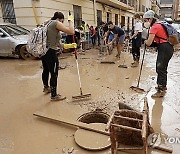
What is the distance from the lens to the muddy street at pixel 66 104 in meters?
2.87

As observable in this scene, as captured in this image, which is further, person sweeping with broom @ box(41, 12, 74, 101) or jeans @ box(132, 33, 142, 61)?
jeans @ box(132, 33, 142, 61)

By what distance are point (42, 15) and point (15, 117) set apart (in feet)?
23.4

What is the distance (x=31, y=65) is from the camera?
7812mm

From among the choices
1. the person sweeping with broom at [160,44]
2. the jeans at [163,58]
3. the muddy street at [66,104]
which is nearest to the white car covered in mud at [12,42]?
the muddy street at [66,104]

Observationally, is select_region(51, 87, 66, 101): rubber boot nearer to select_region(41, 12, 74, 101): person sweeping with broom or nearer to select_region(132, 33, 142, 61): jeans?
select_region(41, 12, 74, 101): person sweeping with broom

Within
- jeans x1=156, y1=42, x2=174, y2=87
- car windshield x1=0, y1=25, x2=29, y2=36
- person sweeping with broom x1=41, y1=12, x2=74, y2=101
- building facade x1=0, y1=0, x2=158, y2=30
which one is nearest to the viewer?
person sweeping with broom x1=41, y1=12, x2=74, y2=101

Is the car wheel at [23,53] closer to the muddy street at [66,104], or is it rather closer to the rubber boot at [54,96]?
the muddy street at [66,104]

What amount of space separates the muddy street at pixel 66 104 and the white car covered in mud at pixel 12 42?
1804mm

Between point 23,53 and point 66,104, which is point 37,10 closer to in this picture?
point 23,53

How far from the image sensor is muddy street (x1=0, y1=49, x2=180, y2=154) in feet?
9.41

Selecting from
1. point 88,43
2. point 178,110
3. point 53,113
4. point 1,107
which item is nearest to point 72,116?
point 53,113

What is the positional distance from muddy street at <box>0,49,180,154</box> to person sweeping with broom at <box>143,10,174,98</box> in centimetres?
32

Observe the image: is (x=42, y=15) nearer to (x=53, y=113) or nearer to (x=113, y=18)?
(x=53, y=113)

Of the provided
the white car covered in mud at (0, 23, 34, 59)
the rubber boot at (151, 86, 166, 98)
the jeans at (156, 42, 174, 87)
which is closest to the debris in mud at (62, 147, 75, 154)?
the rubber boot at (151, 86, 166, 98)
